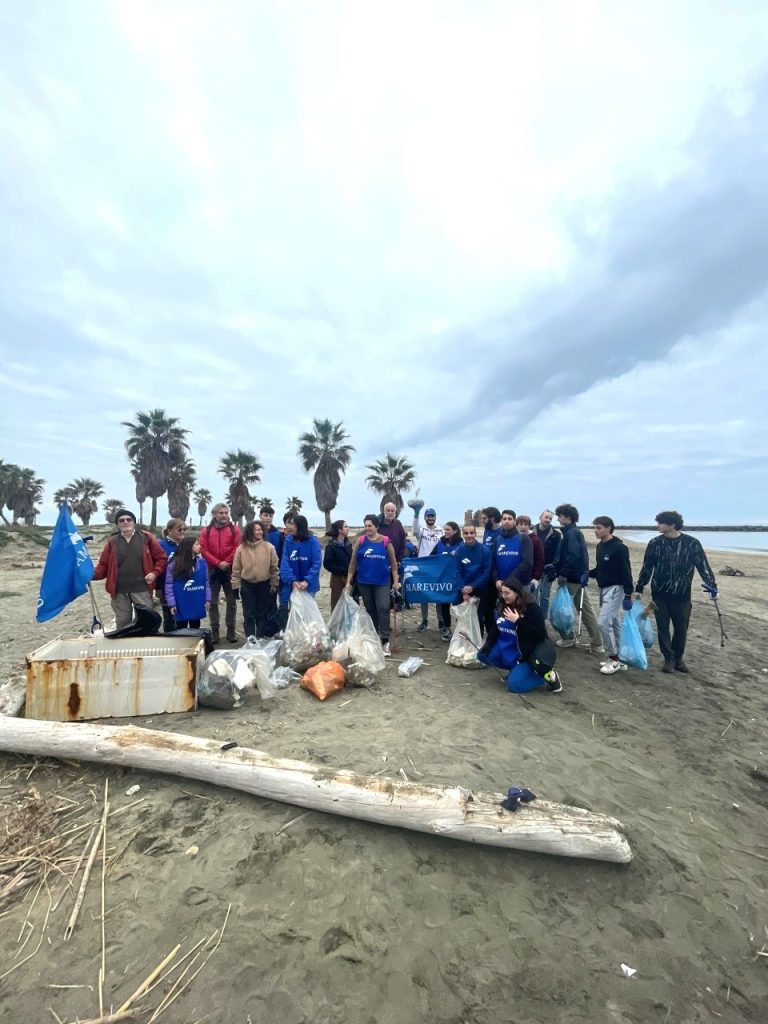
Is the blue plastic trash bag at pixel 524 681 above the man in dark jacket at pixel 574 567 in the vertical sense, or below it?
below

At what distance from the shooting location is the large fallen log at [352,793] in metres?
2.60

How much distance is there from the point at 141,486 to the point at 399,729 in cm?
3559

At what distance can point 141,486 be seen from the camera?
34.0m

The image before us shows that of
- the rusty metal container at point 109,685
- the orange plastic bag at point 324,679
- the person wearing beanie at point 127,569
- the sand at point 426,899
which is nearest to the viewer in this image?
the sand at point 426,899

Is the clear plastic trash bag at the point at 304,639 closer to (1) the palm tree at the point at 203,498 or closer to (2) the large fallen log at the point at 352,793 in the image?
(2) the large fallen log at the point at 352,793

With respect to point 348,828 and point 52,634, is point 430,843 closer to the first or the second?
point 348,828

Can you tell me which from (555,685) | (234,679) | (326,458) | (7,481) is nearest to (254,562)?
(234,679)

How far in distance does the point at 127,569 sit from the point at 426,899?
16.0ft

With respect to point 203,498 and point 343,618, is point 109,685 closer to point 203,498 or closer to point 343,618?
point 343,618

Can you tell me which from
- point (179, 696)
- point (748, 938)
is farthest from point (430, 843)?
point (179, 696)

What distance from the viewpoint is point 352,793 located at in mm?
2777

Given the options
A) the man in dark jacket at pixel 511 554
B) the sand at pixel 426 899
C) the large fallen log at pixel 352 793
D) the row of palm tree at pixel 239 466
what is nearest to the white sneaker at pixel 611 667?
the man in dark jacket at pixel 511 554

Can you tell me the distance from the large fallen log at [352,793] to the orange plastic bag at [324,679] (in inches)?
60.5

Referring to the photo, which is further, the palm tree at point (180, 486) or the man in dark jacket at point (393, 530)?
the palm tree at point (180, 486)
